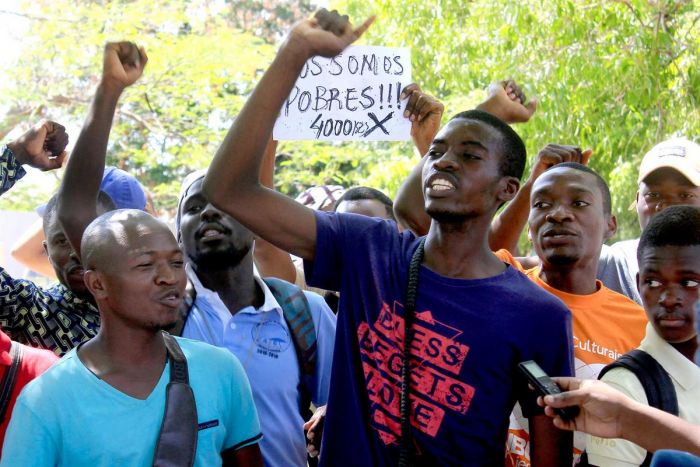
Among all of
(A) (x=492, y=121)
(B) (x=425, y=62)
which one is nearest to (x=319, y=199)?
(A) (x=492, y=121)

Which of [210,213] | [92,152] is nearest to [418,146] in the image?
[210,213]

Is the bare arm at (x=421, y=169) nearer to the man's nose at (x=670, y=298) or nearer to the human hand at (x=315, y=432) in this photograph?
the human hand at (x=315, y=432)

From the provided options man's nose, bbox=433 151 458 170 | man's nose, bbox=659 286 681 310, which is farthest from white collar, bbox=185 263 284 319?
man's nose, bbox=659 286 681 310

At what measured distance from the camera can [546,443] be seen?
2.88 meters

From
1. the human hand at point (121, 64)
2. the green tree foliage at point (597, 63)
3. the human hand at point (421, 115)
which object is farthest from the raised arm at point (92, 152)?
the green tree foliage at point (597, 63)

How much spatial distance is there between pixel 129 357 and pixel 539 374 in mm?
1313

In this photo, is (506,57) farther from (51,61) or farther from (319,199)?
(51,61)

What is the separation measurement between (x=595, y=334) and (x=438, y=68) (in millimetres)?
6777

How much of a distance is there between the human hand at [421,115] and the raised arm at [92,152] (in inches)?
48.5

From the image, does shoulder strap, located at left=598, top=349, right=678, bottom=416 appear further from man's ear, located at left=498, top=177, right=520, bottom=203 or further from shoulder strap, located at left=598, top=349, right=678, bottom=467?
man's ear, located at left=498, top=177, right=520, bottom=203

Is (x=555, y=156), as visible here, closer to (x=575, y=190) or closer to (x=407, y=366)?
(x=575, y=190)

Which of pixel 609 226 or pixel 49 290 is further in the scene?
pixel 609 226

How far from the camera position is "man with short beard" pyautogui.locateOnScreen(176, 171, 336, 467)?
3572 millimetres

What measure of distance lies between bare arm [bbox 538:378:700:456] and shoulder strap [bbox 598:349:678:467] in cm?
21
